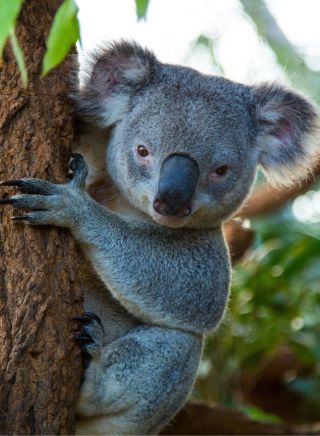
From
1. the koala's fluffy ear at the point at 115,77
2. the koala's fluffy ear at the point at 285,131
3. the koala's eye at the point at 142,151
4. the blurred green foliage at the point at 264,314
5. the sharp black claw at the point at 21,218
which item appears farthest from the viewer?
the blurred green foliage at the point at 264,314

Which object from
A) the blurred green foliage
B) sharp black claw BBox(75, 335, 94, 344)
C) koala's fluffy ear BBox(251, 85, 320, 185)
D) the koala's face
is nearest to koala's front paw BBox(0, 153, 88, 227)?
the koala's face

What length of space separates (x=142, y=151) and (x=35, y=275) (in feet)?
3.42

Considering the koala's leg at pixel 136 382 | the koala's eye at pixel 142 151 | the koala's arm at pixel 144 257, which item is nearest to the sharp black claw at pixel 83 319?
the koala's leg at pixel 136 382

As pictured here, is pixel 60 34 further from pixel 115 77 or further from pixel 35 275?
pixel 115 77

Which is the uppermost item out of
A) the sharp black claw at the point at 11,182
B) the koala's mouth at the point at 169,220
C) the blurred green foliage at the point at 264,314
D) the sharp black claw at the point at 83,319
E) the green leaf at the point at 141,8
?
the green leaf at the point at 141,8

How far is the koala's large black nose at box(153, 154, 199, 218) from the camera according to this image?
11.4ft

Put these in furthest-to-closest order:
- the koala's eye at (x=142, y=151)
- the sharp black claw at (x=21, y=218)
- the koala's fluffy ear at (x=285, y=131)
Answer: the koala's fluffy ear at (x=285, y=131), the koala's eye at (x=142, y=151), the sharp black claw at (x=21, y=218)

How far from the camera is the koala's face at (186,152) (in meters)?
3.69

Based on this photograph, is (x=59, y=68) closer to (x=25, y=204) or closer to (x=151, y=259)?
(x=25, y=204)

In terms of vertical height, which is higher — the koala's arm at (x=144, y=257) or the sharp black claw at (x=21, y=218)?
the sharp black claw at (x=21, y=218)

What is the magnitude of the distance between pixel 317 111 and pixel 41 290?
209cm

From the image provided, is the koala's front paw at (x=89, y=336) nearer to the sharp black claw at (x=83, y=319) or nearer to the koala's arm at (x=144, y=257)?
the sharp black claw at (x=83, y=319)

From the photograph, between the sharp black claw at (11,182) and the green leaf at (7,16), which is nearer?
the green leaf at (7,16)

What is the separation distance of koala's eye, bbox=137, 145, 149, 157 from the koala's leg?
→ 0.95m
